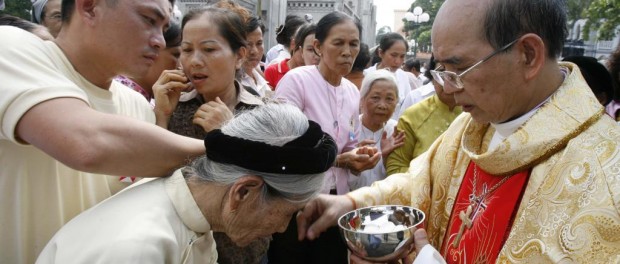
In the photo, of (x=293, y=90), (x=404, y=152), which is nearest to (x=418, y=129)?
(x=404, y=152)

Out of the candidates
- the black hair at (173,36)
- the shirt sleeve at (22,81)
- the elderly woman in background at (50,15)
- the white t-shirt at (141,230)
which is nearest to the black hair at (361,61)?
the black hair at (173,36)

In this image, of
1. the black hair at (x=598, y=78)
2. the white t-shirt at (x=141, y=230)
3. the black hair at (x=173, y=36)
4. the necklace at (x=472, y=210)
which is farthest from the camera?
the black hair at (x=598, y=78)

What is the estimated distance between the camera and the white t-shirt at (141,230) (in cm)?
152

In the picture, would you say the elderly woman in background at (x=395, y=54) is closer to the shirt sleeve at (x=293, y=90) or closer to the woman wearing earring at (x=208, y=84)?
the shirt sleeve at (x=293, y=90)

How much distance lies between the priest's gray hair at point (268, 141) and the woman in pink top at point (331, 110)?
1.83m

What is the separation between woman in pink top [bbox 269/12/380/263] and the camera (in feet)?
12.5

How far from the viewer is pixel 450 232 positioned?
2.33 metres

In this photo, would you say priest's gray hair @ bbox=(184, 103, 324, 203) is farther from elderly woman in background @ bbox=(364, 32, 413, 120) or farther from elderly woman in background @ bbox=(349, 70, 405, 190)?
elderly woman in background @ bbox=(364, 32, 413, 120)

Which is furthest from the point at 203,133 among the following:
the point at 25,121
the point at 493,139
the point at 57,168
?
the point at 493,139

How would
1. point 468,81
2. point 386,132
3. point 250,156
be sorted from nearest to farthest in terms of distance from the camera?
point 250,156 < point 468,81 < point 386,132

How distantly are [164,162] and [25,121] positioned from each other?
0.45 metres

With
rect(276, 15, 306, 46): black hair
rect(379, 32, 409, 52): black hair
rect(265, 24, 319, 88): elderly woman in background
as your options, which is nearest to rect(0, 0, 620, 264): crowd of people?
rect(265, 24, 319, 88): elderly woman in background

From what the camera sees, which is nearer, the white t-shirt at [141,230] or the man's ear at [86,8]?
the white t-shirt at [141,230]

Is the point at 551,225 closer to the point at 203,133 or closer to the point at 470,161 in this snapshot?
the point at 470,161
